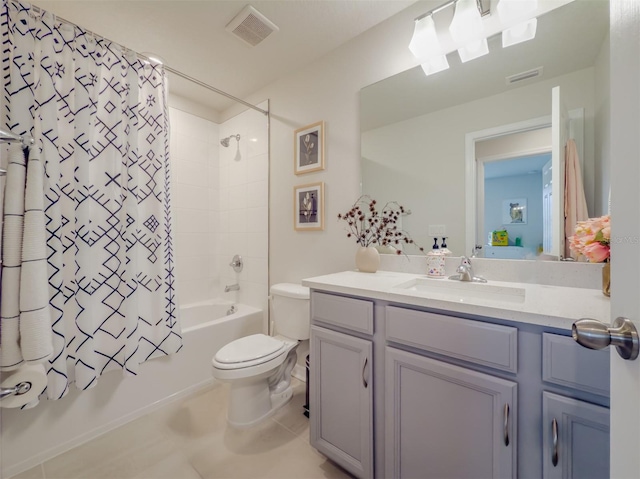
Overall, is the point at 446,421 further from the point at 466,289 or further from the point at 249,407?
the point at 249,407

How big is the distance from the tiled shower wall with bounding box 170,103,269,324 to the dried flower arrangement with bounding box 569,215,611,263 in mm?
1957

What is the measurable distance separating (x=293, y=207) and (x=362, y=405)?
4.71 ft

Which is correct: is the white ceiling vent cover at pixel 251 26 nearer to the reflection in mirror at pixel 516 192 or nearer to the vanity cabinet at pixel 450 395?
the reflection in mirror at pixel 516 192

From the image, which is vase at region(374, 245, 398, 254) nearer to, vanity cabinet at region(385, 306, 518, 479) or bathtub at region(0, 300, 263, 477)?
vanity cabinet at region(385, 306, 518, 479)

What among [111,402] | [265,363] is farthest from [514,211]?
[111,402]

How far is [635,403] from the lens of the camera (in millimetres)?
411

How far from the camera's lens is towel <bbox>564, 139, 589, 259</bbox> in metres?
1.14

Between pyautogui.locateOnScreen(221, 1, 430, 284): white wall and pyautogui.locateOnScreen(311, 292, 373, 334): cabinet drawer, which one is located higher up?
pyautogui.locateOnScreen(221, 1, 430, 284): white wall

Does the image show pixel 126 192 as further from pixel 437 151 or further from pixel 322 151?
pixel 437 151

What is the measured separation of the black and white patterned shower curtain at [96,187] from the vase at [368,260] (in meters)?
1.18

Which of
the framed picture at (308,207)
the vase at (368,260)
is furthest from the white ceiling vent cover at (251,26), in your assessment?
the vase at (368,260)

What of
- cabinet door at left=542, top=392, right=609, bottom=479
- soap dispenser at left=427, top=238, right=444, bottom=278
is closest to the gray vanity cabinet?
cabinet door at left=542, top=392, right=609, bottom=479

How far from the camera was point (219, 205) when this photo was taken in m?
2.85

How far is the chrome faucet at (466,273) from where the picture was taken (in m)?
1.32
